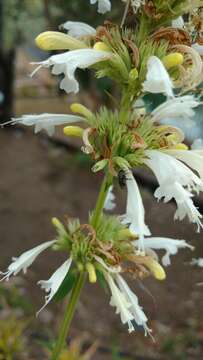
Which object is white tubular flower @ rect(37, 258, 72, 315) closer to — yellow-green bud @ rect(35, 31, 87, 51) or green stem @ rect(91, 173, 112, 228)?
green stem @ rect(91, 173, 112, 228)

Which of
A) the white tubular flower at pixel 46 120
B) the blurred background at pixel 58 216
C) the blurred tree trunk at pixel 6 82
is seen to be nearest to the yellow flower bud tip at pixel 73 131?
the white tubular flower at pixel 46 120

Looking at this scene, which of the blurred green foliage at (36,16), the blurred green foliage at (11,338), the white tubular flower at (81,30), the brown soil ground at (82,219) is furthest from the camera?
the blurred green foliage at (36,16)

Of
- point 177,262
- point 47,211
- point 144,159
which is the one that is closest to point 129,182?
point 144,159

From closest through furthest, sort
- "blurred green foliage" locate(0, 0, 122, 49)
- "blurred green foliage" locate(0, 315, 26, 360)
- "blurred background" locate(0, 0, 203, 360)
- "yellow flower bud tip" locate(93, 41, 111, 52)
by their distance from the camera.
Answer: "yellow flower bud tip" locate(93, 41, 111, 52) < "blurred background" locate(0, 0, 203, 360) < "blurred green foliage" locate(0, 315, 26, 360) < "blurred green foliage" locate(0, 0, 122, 49)

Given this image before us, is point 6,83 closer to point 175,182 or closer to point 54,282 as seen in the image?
point 54,282

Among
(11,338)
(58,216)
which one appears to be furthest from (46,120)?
(58,216)

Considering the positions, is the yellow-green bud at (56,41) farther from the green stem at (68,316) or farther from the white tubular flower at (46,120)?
the green stem at (68,316)

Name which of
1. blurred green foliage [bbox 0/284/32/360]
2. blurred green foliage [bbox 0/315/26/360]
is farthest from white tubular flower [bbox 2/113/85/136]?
blurred green foliage [bbox 0/315/26/360]
